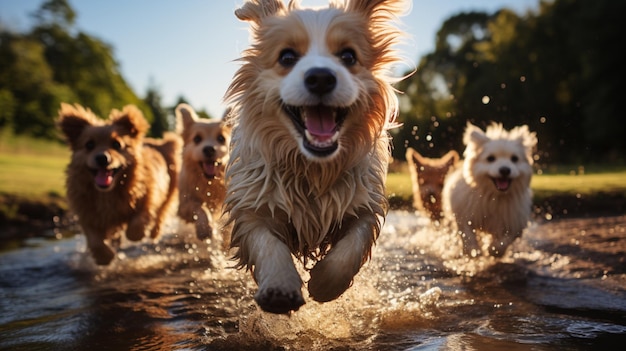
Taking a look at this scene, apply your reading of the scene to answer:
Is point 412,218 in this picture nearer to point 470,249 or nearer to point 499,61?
A: point 470,249

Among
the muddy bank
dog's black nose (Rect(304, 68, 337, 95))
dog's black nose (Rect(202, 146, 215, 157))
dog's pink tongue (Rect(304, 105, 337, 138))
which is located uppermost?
dog's black nose (Rect(304, 68, 337, 95))

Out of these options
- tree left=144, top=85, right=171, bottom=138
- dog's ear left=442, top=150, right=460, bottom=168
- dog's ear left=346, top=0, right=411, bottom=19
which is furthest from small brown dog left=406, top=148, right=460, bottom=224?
tree left=144, top=85, right=171, bottom=138

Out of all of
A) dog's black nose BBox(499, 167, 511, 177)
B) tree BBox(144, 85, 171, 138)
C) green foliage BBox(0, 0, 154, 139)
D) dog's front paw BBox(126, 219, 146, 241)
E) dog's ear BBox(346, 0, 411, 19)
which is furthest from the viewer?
tree BBox(144, 85, 171, 138)

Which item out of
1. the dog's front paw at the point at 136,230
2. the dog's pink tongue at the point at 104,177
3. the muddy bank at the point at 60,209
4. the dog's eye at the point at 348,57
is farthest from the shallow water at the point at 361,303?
the muddy bank at the point at 60,209

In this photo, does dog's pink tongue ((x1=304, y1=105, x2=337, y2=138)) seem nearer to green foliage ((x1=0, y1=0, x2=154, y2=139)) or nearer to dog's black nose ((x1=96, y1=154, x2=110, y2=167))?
dog's black nose ((x1=96, y1=154, x2=110, y2=167))

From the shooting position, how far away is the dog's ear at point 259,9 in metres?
4.16

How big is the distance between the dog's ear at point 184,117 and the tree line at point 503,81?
31.1 ft

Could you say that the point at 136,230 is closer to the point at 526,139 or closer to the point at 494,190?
the point at 494,190

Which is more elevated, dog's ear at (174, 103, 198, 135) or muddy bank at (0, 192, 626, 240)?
dog's ear at (174, 103, 198, 135)

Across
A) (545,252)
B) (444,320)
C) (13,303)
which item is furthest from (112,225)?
(545,252)

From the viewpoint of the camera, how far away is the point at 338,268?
12.2 feet

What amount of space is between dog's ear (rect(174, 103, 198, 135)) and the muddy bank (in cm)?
444

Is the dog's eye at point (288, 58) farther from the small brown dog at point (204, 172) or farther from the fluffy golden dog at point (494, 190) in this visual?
the fluffy golden dog at point (494, 190)

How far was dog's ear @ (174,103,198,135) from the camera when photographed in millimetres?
7280
